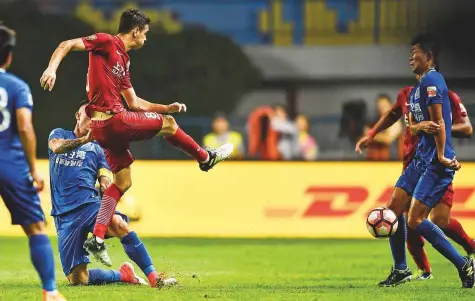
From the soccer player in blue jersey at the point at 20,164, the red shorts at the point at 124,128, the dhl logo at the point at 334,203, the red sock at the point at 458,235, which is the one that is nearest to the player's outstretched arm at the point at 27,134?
the soccer player in blue jersey at the point at 20,164

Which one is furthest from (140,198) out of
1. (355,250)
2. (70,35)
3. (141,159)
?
(70,35)

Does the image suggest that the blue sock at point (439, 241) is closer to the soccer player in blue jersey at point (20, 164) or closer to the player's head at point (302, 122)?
the soccer player in blue jersey at point (20, 164)

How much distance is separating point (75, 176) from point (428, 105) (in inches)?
119

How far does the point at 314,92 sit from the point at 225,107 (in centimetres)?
146

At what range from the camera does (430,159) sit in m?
8.96

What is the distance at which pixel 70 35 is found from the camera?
1850 cm

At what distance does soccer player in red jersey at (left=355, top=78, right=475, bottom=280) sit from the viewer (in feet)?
31.5

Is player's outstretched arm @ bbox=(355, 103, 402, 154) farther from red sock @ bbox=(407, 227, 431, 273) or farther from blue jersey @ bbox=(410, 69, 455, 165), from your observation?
red sock @ bbox=(407, 227, 431, 273)

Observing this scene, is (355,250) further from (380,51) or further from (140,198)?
(380,51)

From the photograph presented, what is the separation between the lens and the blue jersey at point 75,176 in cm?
940

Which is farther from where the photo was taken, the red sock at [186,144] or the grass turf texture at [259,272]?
the red sock at [186,144]

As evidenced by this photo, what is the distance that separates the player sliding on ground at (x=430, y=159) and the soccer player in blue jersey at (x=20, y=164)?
3.20m

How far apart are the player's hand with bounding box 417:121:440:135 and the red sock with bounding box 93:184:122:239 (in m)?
2.47

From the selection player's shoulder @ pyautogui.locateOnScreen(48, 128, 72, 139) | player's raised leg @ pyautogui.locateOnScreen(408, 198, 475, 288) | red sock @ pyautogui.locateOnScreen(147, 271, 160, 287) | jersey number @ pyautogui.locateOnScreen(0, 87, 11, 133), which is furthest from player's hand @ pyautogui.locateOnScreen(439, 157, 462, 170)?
jersey number @ pyautogui.locateOnScreen(0, 87, 11, 133)
